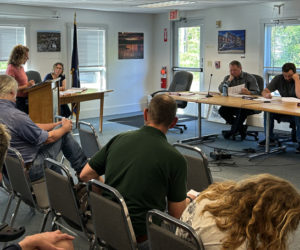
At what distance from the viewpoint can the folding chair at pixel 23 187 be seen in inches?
109

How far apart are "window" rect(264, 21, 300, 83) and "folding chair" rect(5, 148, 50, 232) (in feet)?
17.9

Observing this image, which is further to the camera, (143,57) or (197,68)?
(143,57)

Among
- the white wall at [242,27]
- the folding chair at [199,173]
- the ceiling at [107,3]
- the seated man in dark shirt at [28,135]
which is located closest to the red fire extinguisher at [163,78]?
the white wall at [242,27]

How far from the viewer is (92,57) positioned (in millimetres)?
8695

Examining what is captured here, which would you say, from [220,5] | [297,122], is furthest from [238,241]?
[220,5]

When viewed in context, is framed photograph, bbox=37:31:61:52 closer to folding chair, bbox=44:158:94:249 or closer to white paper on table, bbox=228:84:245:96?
white paper on table, bbox=228:84:245:96

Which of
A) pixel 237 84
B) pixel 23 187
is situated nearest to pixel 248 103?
pixel 237 84

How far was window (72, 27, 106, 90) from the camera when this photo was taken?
8.51 m

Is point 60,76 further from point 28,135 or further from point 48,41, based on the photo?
point 28,135

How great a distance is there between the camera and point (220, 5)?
7.76m

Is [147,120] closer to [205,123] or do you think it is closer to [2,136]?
[2,136]

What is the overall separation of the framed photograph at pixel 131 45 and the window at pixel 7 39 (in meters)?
2.17

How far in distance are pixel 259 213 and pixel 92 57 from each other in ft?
25.1

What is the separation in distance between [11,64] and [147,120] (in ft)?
12.4
